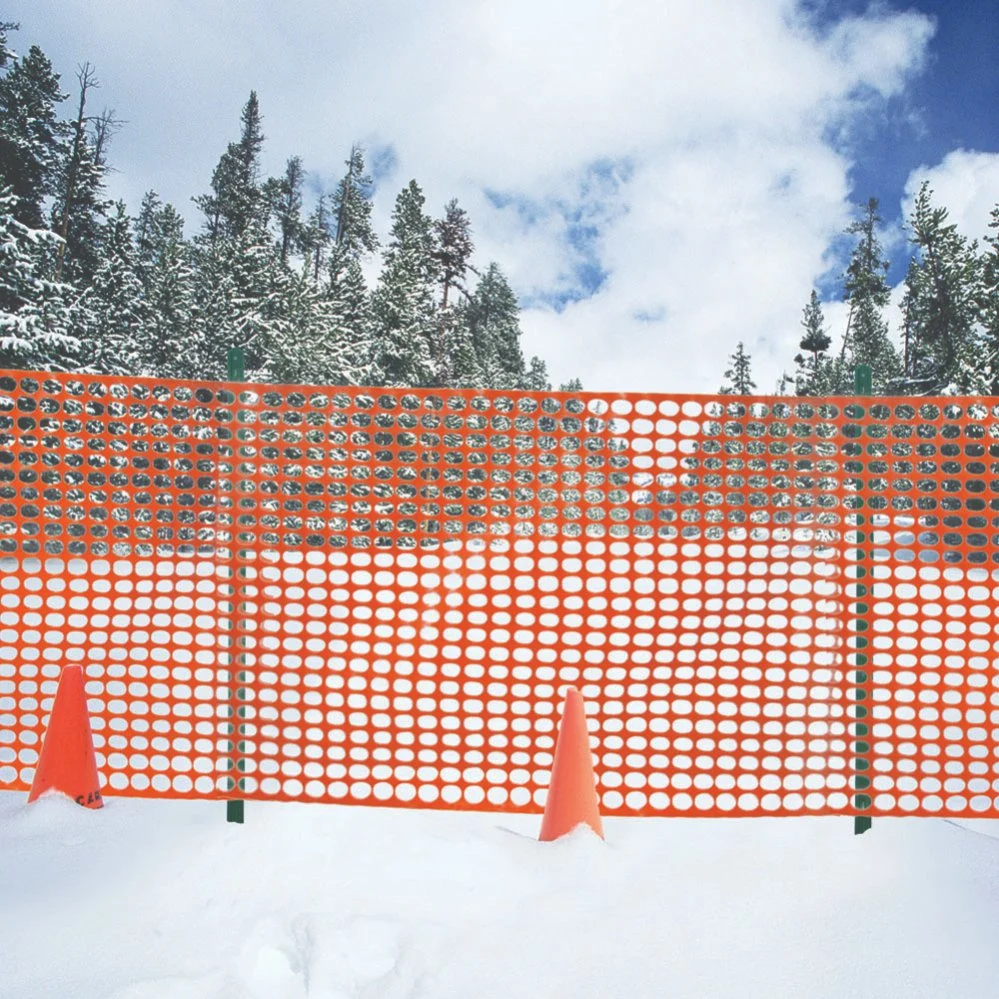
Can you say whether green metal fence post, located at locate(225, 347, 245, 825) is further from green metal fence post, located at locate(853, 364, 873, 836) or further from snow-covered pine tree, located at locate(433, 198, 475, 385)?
snow-covered pine tree, located at locate(433, 198, 475, 385)

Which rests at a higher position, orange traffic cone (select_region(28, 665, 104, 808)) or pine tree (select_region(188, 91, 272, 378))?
pine tree (select_region(188, 91, 272, 378))

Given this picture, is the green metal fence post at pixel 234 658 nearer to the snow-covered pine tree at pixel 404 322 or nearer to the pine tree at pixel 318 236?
the snow-covered pine tree at pixel 404 322

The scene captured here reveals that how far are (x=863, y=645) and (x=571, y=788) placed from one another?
70.5 inches

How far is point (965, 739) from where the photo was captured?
4.36 metres

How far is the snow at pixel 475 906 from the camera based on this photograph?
304cm

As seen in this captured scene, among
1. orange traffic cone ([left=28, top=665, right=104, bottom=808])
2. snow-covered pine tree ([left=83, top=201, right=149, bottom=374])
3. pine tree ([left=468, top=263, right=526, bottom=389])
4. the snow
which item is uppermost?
→ pine tree ([left=468, top=263, right=526, bottom=389])

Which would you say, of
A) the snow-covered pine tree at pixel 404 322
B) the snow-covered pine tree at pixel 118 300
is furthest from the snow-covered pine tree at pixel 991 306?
the snow-covered pine tree at pixel 118 300

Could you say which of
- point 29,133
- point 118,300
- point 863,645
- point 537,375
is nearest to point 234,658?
point 863,645

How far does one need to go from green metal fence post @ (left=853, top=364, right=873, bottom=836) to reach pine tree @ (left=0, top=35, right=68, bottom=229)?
2727cm

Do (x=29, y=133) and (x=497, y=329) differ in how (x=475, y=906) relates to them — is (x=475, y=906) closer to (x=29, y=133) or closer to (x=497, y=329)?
(x=29, y=133)

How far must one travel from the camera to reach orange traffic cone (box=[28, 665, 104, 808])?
4301 mm

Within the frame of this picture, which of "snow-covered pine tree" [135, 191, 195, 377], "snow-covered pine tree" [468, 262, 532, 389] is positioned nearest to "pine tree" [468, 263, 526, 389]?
"snow-covered pine tree" [468, 262, 532, 389]

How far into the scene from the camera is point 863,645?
4.21m

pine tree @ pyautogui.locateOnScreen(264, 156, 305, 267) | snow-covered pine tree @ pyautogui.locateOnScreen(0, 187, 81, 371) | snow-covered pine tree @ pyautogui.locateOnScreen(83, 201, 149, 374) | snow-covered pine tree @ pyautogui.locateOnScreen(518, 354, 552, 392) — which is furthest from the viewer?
snow-covered pine tree @ pyautogui.locateOnScreen(518, 354, 552, 392)
